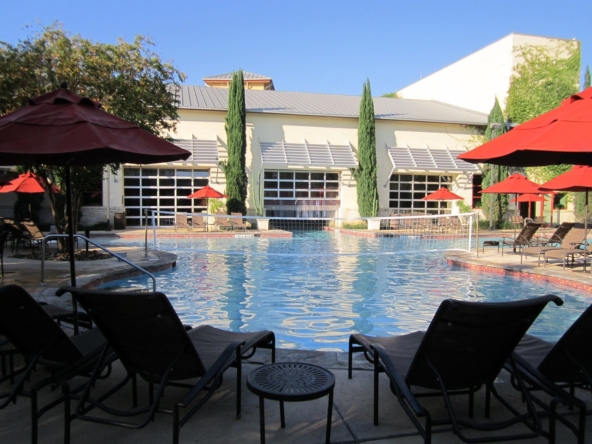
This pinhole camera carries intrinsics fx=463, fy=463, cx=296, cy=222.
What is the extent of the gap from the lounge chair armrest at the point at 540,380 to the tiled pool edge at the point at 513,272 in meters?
6.65

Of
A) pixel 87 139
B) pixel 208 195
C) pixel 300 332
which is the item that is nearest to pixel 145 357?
pixel 87 139

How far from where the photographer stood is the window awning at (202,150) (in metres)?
23.4

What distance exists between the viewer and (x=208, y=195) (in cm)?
2114

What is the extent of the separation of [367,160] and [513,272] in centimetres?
1543

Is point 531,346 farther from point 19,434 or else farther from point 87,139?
point 87,139

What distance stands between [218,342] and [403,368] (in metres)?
1.34

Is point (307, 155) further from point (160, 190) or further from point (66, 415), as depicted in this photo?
point (66, 415)

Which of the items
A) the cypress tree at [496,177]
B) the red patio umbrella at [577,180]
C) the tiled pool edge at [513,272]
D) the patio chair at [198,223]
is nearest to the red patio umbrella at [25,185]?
the patio chair at [198,223]

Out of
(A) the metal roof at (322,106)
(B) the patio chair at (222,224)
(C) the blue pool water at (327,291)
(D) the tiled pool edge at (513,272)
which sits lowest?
(C) the blue pool water at (327,291)

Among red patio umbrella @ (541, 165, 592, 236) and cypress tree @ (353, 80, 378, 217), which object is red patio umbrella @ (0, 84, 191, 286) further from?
cypress tree @ (353, 80, 378, 217)

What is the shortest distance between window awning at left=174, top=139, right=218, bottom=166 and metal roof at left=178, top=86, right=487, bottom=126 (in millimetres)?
1742

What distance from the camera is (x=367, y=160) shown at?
25125 mm

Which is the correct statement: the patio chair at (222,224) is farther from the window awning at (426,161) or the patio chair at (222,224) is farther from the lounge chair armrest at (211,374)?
the lounge chair armrest at (211,374)

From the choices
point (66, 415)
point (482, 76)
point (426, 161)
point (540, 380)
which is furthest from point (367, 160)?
point (66, 415)
